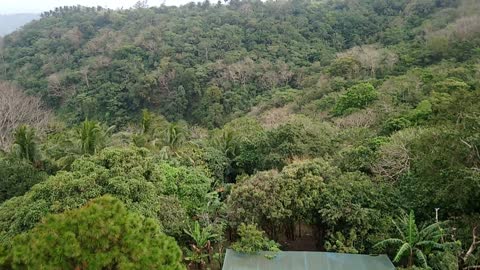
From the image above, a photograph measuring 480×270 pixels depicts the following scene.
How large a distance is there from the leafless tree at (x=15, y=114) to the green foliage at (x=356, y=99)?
2272 centimetres

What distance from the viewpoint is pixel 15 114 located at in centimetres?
3328

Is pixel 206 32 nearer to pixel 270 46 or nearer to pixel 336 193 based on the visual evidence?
pixel 270 46

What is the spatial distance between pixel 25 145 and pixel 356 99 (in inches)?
791

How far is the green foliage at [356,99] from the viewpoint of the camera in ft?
88.4

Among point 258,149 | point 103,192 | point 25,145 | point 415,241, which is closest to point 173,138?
point 258,149

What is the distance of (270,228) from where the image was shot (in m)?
13.4

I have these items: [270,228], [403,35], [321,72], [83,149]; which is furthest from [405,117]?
[403,35]

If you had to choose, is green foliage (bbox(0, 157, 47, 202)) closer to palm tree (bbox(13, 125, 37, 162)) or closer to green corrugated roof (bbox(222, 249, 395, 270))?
palm tree (bbox(13, 125, 37, 162))

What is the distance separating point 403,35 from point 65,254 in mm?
43133

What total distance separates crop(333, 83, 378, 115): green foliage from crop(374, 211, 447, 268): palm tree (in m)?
16.5

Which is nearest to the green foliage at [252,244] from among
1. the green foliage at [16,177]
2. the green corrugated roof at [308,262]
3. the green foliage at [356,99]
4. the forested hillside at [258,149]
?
the forested hillside at [258,149]

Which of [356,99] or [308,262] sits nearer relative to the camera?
[308,262]

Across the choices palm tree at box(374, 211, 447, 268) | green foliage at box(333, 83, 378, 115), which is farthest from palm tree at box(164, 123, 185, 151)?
palm tree at box(374, 211, 447, 268)

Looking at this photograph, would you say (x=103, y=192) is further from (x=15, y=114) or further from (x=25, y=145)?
(x=15, y=114)
